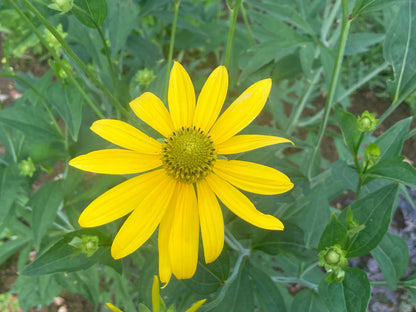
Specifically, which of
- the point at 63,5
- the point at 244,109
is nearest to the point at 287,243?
the point at 244,109

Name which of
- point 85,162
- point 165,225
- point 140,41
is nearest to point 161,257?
point 165,225

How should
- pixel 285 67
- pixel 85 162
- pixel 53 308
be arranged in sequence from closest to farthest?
pixel 85 162
pixel 285 67
pixel 53 308

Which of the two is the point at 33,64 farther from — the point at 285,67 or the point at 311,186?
the point at 311,186

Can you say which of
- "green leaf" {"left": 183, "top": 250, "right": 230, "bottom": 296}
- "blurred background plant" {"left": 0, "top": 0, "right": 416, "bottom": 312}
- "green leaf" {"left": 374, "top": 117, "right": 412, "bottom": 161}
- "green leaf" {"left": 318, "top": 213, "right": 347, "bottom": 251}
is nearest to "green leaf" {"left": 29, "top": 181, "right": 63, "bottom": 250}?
"blurred background plant" {"left": 0, "top": 0, "right": 416, "bottom": 312}

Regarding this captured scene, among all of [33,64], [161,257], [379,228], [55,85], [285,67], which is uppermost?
[33,64]

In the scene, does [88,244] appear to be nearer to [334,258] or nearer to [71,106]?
[71,106]

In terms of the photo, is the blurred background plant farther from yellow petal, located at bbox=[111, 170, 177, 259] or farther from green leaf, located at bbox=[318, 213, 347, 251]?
yellow petal, located at bbox=[111, 170, 177, 259]
